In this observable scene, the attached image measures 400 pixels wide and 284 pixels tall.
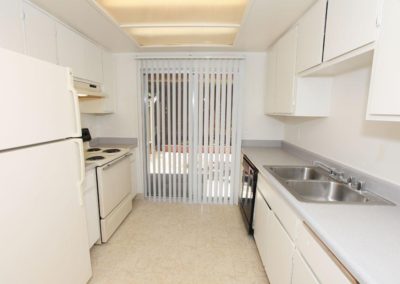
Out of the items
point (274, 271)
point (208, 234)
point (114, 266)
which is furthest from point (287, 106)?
point (114, 266)

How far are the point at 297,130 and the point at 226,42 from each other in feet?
5.02

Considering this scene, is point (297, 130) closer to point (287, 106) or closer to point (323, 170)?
point (287, 106)

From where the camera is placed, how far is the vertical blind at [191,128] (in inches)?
119

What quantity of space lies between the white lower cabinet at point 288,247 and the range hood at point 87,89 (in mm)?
2114

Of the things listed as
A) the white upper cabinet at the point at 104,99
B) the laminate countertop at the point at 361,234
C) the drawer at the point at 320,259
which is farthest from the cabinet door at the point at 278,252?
the white upper cabinet at the point at 104,99

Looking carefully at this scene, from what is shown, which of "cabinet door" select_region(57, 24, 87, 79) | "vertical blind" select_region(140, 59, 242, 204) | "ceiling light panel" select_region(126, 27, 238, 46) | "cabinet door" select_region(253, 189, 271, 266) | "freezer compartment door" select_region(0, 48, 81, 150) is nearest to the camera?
"freezer compartment door" select_region(0, 48, 81, 150)

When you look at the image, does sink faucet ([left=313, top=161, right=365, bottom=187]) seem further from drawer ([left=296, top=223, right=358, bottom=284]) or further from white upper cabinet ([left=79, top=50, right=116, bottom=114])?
white upper cabinet ([left=79, top=50, right=116, bottom=114])

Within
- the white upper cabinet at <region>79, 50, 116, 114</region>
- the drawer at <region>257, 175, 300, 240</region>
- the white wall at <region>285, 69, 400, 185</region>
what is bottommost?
the drawer at <region>257, 175, 300, 240</region>

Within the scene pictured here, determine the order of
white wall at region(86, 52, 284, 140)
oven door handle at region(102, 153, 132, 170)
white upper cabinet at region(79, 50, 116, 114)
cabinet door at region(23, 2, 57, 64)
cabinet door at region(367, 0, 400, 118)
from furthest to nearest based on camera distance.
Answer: white wall at region(86, 52, 284, 140) < white upper cabinet at region(79, 50, 116, 114) < oven door handle at region(102, 153, 132, 170) < cabinet door at region(23, 2, 57, 64) < cabinet door at region(367, 0, 400, 118)

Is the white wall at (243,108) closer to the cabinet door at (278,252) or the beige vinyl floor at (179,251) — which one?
the beige vinyl floor at (179,251)

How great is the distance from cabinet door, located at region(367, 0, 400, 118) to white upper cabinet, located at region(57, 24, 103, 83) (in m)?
2.42

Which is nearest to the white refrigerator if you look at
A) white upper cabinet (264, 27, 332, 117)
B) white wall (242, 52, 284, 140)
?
white upper cabinet (264, 27, 332, 117)

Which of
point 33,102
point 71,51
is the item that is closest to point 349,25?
point 33,102

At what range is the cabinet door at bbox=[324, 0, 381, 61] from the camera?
41.5 inches
